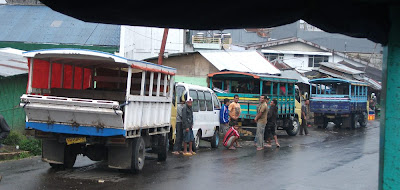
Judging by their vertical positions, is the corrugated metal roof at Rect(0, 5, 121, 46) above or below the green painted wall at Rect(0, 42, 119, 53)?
above

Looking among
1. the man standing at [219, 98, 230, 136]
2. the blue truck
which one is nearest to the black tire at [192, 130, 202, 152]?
the man standing at [219, 98, 230, 136]

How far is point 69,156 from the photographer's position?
12.0 meters

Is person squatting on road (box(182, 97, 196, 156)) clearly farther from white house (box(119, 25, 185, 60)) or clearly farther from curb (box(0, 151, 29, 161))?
white house (box(119, 25, 185, 60))

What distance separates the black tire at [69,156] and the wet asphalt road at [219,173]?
0.56ft

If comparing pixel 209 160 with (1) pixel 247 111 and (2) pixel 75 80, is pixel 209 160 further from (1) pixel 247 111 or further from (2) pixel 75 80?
(1) pixel 247 111

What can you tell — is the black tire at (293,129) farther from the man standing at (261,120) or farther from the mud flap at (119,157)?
the mud flap at (119,157)

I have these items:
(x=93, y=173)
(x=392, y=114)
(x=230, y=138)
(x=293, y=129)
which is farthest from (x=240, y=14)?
(x=293, y=129)

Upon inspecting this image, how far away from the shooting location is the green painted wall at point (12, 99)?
1582 cm

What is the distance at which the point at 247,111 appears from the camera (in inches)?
880

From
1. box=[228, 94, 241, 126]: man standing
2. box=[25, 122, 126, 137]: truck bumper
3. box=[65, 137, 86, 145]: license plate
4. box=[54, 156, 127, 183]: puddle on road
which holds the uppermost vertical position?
box=[228, 94, 241, 126]: man standing

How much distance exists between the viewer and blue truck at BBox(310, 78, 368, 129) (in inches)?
1198

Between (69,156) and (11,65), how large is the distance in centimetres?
643

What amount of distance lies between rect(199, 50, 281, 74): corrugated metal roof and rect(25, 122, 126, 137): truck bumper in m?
17.2

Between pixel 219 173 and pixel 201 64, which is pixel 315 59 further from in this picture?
pixel 219 173
